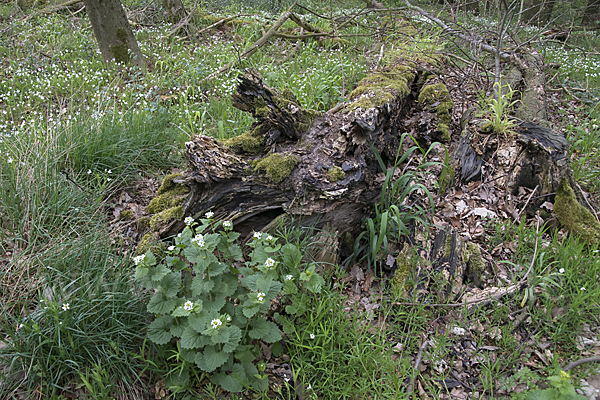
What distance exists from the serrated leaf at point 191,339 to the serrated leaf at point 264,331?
0.31m

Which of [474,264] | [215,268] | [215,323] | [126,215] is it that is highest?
[215,268]

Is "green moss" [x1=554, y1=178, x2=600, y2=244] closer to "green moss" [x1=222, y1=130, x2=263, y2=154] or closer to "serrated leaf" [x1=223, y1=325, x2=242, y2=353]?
"green moss" [x1=222, y1=130, x2=263, y2=154]

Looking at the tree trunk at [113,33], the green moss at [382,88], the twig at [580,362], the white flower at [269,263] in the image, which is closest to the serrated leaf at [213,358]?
the white flower at [269,263]

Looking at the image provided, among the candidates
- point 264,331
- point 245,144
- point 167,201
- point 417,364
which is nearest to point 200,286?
point 264,331

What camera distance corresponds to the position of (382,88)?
4238 millimetres

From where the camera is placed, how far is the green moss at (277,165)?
2.98m

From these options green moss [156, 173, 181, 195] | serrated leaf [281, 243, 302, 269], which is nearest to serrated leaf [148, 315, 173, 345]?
serrated leaf [281, 243, 302, 269]

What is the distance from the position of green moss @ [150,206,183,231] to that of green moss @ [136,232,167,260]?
3.5 inches

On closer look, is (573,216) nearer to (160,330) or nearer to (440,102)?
(440,102)

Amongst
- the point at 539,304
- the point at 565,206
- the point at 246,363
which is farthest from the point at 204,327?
the point at 565,206

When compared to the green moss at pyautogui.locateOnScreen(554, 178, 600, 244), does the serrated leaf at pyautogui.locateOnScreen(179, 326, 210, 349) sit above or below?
above

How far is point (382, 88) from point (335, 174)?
1823 millimetres

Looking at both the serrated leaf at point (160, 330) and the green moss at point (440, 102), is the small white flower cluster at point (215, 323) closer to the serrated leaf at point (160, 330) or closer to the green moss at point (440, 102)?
the serrated leaf at point (160, 330)

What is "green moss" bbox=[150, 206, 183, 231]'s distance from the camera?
3029 mm
